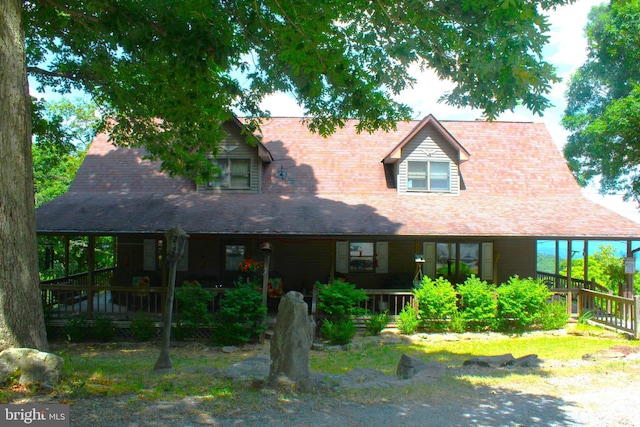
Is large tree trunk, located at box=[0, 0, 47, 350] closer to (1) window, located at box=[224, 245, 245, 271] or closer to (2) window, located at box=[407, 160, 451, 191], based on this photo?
(1) window, located at box=[224, 245, 245, 271]

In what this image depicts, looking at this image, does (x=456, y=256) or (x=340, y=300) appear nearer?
(x=340, y=300)

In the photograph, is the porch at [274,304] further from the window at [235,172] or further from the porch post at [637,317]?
the window at [235,172]

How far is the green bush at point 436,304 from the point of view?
15.3 metres

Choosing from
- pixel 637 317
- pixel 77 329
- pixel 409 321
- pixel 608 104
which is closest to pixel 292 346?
pixel 409 321

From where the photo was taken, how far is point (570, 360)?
11.2 meters

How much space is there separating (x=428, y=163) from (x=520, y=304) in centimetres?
640

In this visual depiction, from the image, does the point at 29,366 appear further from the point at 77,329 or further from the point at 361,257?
the point at 361,257

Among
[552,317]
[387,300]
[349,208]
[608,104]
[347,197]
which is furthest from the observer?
[608,104]

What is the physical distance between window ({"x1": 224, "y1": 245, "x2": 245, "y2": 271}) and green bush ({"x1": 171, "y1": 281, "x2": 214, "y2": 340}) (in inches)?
159

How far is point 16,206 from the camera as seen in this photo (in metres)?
7.71

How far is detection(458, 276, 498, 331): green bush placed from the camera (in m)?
15.3

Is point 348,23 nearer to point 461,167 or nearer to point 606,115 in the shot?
point 461,167

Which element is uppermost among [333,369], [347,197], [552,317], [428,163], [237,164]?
[428,163]

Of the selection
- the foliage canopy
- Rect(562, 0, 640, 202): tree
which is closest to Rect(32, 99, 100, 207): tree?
the foliage canopy
